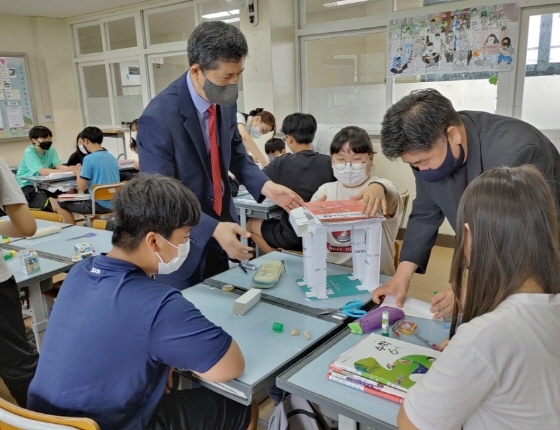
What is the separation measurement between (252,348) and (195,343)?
26 centimetres

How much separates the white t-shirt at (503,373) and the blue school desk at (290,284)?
0.72 meters

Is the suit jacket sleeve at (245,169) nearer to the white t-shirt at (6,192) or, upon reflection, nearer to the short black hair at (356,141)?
the short black hair at (356,141)

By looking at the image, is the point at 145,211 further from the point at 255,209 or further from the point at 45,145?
the point at 45,145

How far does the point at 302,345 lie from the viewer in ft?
4.18

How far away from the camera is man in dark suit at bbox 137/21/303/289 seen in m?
1.50

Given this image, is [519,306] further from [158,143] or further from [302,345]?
[158,143]

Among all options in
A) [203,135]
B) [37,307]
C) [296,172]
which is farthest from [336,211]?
[37,307]

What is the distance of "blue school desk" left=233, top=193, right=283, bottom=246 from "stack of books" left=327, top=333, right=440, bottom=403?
1.99m

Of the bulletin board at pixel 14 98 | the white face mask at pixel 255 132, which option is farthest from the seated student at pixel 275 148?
the bulletin board at pixel 14 98

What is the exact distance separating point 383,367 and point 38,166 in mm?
4761

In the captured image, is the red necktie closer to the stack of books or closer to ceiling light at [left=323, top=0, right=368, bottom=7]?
the stack of books

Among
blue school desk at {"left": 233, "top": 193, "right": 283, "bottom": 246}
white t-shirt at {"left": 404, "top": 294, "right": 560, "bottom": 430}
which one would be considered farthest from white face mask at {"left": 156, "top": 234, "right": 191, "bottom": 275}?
blue school desk at {"left": 233, "top": 193, "right": 283, "bottom": 246}

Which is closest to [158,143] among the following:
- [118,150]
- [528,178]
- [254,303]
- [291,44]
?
[254,303]

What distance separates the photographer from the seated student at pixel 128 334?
A: 3.41 ft
